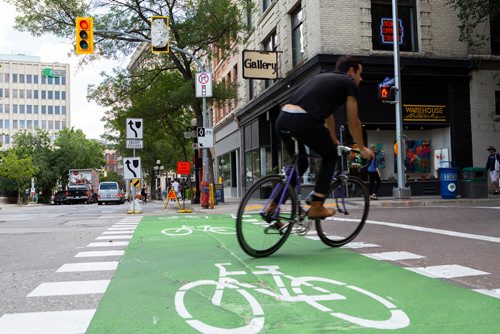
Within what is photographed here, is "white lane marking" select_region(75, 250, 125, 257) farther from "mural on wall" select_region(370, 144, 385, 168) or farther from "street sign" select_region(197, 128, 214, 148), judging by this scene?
A: "mural on wall" select_region(370, 144, 385, 168)

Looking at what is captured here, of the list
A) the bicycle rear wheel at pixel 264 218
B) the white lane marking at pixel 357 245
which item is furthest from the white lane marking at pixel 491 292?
the white lane marking at pixel 357 245

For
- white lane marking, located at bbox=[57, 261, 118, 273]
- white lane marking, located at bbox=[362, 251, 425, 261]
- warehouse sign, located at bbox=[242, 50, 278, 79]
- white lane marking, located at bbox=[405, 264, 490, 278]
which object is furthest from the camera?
warehouse sign, located at bbox=[242, 50, 278, 79]

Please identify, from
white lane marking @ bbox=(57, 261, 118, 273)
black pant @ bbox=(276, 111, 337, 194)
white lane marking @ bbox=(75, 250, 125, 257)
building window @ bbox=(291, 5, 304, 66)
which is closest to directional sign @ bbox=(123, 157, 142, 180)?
building window @ bbox=(291, 5, 304, 66)

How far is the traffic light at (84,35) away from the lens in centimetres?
1509

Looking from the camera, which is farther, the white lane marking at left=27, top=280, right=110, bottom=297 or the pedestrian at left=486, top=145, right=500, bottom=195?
the pedestrian at left=486, top=145, right=500, bottom=195

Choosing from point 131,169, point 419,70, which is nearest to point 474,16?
point 419,70

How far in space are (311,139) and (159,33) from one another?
12.6 meters

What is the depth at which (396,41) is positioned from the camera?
1537cm

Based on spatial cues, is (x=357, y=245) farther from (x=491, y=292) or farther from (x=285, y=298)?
(x=285, y=298)

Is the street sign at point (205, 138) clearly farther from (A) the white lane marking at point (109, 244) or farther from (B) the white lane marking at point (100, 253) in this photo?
(B) the white lane marking at point (100, 253)

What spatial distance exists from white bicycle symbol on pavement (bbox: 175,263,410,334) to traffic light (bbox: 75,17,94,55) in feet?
41.4

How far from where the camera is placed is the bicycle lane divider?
2.88 meters

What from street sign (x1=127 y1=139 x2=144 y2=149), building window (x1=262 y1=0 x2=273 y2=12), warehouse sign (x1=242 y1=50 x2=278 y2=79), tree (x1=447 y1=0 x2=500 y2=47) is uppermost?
building window (x1=262 y1=0 x2=273 y2=12)

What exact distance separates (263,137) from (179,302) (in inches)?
907
